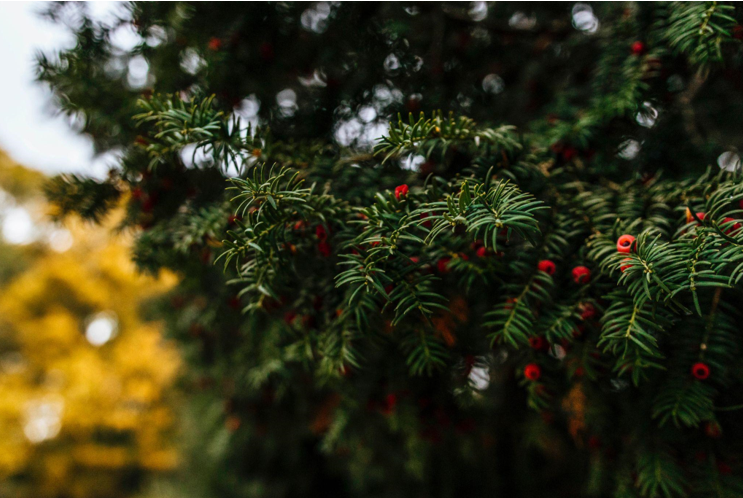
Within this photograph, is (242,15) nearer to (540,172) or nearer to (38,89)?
(38,89)

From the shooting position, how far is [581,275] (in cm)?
70

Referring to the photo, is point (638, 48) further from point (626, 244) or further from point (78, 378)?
point (78, 378)

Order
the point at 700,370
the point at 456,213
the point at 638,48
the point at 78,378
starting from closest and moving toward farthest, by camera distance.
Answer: the point at 456,213
the point at 700,370
the point at 638,48
the point at 78,378

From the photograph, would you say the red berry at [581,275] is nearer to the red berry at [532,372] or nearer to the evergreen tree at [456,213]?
the evergreen tree at [456,213]

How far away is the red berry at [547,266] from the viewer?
0.70m

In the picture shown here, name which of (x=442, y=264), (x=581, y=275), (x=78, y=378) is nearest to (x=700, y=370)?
(x=581, y=275)

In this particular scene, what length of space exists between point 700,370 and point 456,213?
513 mm

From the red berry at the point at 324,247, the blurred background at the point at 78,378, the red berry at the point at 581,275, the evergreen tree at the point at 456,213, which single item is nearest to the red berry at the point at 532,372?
the evergreen tree at the point at 456,213

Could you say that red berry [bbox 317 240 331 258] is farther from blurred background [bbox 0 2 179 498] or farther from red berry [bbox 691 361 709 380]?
blurred background [bbox 0 2 179 498]

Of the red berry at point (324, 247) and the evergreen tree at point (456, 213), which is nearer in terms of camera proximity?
the evergreen tree at point (456, 213)

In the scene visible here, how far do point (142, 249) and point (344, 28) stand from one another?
783mm

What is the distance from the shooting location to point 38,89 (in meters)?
1.09

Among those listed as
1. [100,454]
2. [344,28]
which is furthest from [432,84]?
[100,454]

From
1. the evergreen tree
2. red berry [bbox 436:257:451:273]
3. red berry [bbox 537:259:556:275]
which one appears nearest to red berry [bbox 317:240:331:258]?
the evergreen tree
